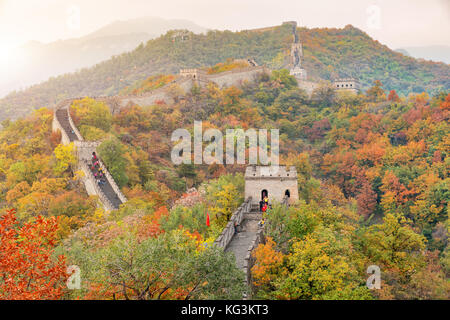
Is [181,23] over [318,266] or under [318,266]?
over

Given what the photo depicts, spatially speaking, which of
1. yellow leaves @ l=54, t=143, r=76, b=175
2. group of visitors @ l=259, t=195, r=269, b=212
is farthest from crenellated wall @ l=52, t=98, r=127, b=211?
group of visitors @ l=259, t=195, r=269, b=212

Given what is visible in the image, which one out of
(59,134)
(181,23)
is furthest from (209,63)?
(59,134)

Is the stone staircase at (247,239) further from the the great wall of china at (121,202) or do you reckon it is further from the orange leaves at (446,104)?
the orange leaves at (446,104)

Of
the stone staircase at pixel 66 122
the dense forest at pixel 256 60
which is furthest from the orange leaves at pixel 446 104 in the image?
the dense forest at pixel 256 60

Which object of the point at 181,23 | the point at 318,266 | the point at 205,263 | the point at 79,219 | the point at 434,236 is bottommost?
the point at 434,236

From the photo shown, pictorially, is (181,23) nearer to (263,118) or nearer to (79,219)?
(263,118)

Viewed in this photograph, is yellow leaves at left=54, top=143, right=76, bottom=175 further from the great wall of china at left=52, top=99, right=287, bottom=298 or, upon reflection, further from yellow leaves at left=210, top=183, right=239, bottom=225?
yellow leaves at left=210, top=183, right=239, bottom=225

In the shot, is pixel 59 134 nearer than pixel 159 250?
No
